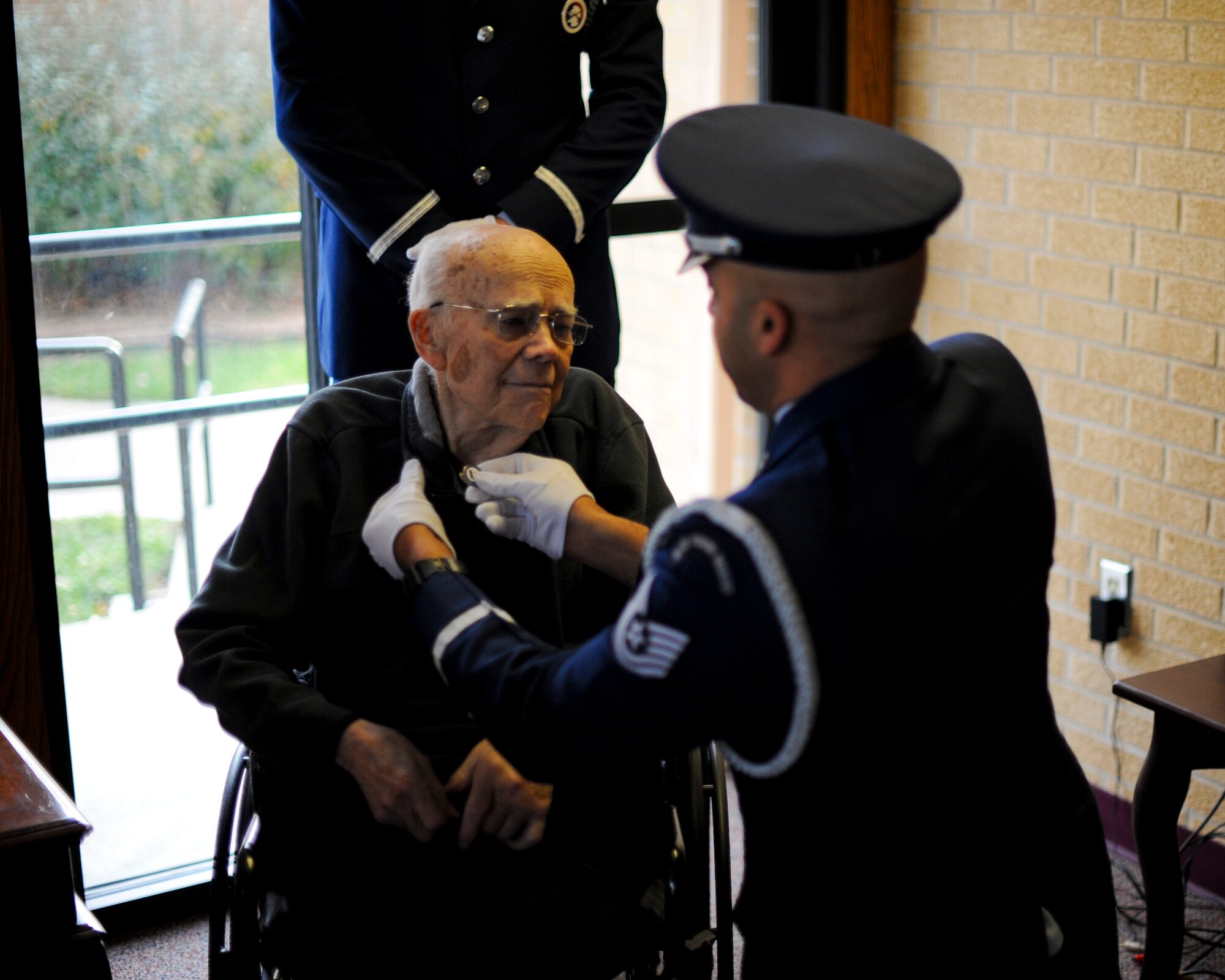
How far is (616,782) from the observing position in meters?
1.78

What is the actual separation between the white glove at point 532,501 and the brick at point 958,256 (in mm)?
1616

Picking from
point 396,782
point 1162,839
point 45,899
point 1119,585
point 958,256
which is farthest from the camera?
point 958,256

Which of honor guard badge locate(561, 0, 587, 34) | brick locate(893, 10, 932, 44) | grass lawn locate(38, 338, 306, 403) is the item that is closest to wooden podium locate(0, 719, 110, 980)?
grass lawn locate(38, 338, 306, 403)

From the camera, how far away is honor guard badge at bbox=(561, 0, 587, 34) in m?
2.39

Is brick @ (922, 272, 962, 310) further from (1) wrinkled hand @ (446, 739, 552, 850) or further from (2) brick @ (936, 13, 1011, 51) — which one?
(1) wrinkled hand @ (446, 739, 552, 850)

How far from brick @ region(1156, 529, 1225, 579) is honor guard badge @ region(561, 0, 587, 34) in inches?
58.4

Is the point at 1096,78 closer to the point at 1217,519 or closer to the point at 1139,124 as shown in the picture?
the point at 1139,124

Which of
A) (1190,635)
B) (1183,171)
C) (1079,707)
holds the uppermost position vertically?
(1183,171)

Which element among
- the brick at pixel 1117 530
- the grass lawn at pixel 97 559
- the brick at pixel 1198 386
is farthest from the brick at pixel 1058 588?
the grass lawn at pixel 97 559

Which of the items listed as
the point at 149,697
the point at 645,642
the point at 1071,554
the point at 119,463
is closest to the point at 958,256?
the point at 1071,554

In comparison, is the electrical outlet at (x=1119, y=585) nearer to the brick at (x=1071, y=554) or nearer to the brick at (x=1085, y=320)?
the brick at (x=1071, y=554)

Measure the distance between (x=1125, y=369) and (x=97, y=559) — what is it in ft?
6.61

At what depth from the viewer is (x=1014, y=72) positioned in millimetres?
2979

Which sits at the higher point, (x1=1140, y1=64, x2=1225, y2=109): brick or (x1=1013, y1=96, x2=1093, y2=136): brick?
(x1=1140, y1=64, x2=1225, y2=109): brick
